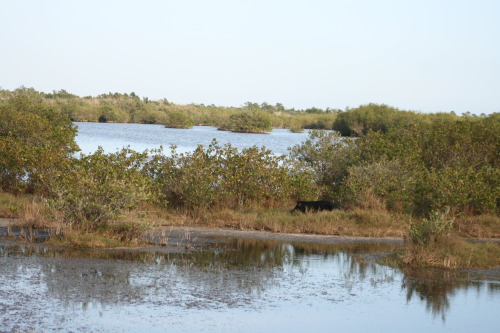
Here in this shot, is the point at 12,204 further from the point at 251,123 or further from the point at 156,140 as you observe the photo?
the point at 251,123

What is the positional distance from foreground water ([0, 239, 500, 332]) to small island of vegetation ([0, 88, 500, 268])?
123 centimetres

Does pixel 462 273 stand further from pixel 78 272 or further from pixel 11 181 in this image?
pixel 11 181

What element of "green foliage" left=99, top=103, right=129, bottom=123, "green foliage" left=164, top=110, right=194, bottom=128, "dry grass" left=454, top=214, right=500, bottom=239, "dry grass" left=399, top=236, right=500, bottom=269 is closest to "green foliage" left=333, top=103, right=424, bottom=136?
"green foliage" left=164, top=110, right=194, bottom=128

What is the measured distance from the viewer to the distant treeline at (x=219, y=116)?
8725 cm

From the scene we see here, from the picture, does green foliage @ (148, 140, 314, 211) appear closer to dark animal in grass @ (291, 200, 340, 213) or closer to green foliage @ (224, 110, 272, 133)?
dark animal in grass @ (291, 200, 340, 213)

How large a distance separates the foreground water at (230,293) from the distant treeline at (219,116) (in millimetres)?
66044

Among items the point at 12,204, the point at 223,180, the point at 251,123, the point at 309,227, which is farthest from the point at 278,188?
the point at 251,123

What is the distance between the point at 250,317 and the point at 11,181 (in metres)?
14.0

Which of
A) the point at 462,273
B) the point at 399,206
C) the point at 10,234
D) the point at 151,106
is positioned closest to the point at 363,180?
the point at 399,206

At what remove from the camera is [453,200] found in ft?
68.5

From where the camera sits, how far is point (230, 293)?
41.8ft

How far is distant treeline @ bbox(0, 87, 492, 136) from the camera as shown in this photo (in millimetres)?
87250

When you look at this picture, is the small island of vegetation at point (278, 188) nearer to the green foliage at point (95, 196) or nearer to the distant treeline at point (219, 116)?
the green foliage at point (95, 196)

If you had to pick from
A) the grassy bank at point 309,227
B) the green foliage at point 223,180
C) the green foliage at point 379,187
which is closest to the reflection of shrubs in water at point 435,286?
the grassy bank at point 309,227
